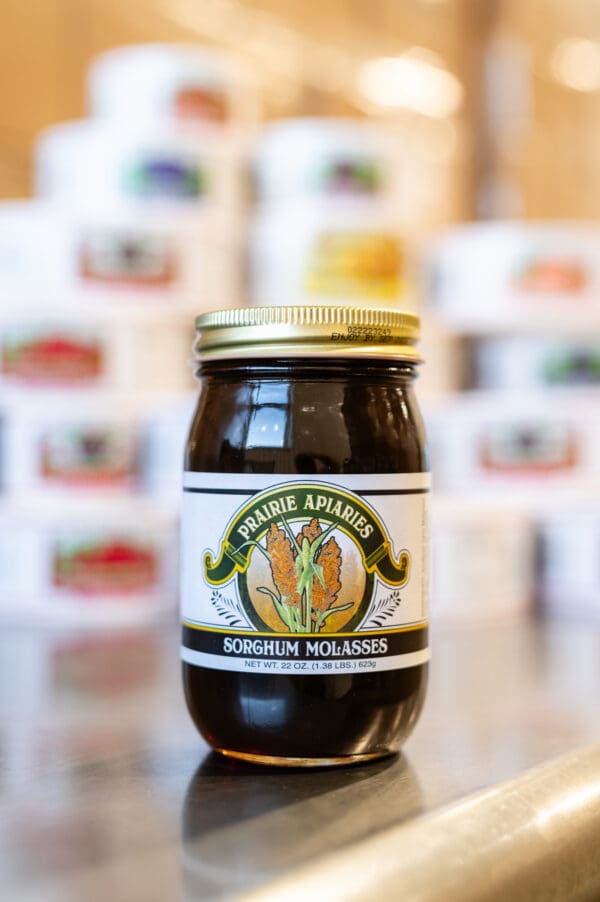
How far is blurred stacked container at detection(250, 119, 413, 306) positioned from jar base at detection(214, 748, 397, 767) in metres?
0.73

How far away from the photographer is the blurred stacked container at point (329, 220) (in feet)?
4.22

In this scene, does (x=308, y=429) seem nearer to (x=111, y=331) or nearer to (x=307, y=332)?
(x=307, y=332)

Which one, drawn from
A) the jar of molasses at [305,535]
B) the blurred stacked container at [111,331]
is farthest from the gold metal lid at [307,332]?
the blurred stacked container at [111,331]

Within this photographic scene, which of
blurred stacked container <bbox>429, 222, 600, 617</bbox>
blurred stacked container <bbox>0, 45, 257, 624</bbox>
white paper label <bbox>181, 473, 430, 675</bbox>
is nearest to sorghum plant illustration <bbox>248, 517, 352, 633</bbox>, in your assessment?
white paper label <bbox>181, 473, 430, 675</bbox>

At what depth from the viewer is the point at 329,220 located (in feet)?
4.26

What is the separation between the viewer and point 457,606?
121cm

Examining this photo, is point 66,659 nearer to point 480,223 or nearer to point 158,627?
point 158,627

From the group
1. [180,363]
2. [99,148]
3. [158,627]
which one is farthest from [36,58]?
[158,627]

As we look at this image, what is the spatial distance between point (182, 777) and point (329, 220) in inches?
32.6

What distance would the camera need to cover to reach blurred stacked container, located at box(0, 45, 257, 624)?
1.13 meters

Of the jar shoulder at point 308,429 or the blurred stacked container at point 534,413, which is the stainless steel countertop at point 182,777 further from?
the blurred stacked container at point 534,413

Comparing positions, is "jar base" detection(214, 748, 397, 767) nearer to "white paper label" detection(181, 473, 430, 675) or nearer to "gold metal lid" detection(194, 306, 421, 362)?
"white paper label" detection(181, 473, 430, 675)

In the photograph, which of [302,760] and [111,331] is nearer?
[302,760]

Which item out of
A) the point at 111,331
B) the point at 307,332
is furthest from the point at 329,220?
the point at 307,332
